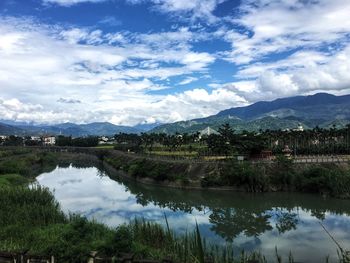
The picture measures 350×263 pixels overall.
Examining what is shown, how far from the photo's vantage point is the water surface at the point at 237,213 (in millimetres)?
44281

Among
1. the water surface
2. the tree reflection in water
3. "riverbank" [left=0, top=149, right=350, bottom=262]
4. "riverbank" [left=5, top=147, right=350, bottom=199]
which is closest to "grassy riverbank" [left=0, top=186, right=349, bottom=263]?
"riverbank" [left=0, top=149, right=350, bottom=262]

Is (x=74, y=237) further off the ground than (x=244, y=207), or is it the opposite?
(x=74, y=237)

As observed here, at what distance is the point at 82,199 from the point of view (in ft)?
258

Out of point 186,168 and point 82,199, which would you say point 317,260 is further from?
point 186,168

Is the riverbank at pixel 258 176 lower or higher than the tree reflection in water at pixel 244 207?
higher

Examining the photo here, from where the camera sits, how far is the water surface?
145ft

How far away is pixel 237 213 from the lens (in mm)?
63156

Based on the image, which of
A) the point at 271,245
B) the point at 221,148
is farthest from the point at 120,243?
the point at 221,148

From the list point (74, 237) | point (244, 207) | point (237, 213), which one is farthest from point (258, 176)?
point (74, 237)

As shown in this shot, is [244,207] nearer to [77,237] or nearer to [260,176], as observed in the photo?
[260,176]

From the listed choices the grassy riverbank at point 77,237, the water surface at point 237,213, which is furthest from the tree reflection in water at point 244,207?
the grassy riverbank at point 77,237

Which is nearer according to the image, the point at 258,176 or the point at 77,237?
the point at 77,237

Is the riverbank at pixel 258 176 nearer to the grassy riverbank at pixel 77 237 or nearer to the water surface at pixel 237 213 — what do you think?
the water surface at pixel 237 213

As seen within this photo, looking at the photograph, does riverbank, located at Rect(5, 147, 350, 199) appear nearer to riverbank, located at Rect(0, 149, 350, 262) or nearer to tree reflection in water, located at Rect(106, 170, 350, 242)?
tree reflection in water, located at Rect(106, 170, 350, 242)
